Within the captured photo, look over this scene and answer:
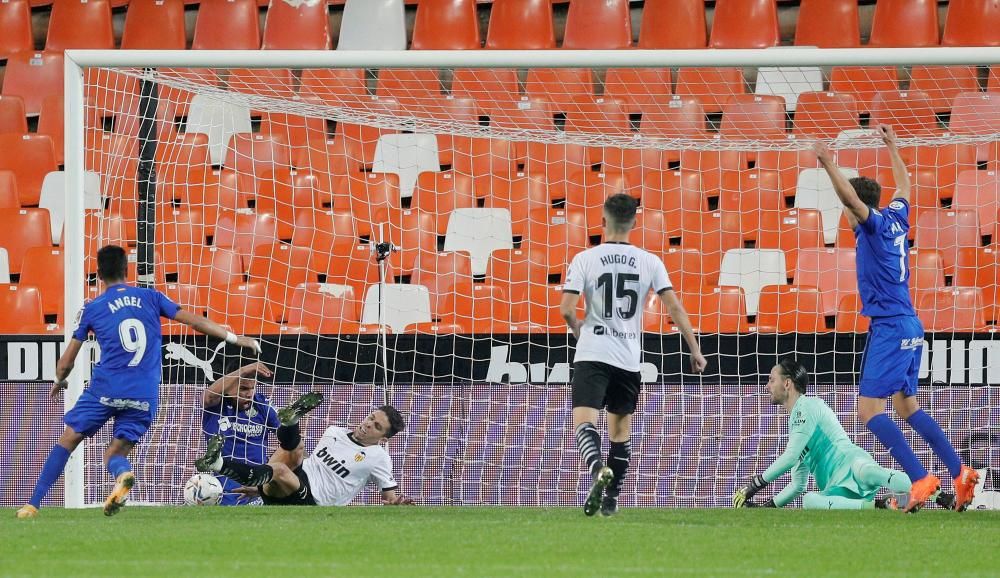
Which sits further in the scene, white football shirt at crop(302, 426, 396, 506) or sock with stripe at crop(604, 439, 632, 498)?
white football shirt at crop(302, 426, 396, 506)

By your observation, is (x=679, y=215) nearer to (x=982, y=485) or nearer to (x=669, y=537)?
(x=982, y=485)

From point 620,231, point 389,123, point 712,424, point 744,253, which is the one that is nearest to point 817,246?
point 744,253

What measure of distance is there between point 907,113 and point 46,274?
24.8 feet

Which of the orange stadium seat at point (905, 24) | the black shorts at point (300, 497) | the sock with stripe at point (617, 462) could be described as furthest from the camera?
A: the orange stadium seat at point (905, 24)

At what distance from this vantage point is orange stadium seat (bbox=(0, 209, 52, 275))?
1220 centimetres

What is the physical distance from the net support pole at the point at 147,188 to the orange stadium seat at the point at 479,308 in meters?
2.41

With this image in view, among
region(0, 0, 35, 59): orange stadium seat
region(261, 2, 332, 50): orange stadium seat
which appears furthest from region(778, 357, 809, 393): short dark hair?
region(0, 0, 35, 59): orange stadium seat

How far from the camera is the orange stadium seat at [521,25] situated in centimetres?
1364

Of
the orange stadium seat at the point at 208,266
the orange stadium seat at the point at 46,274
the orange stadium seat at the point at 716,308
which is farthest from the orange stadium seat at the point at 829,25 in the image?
the orange stadium seat at the point at 46,274

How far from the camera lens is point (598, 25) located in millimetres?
13625

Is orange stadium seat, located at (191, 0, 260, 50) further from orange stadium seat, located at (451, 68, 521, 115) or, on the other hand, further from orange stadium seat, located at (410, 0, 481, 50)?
orange stadium seat, located at (451, 68, 521, 115)

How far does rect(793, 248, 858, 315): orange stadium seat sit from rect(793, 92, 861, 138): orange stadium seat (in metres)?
1.19

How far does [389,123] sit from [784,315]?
3.33 meters

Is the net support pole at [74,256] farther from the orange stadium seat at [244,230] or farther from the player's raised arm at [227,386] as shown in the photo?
the orange stadium seat at [244,230]
